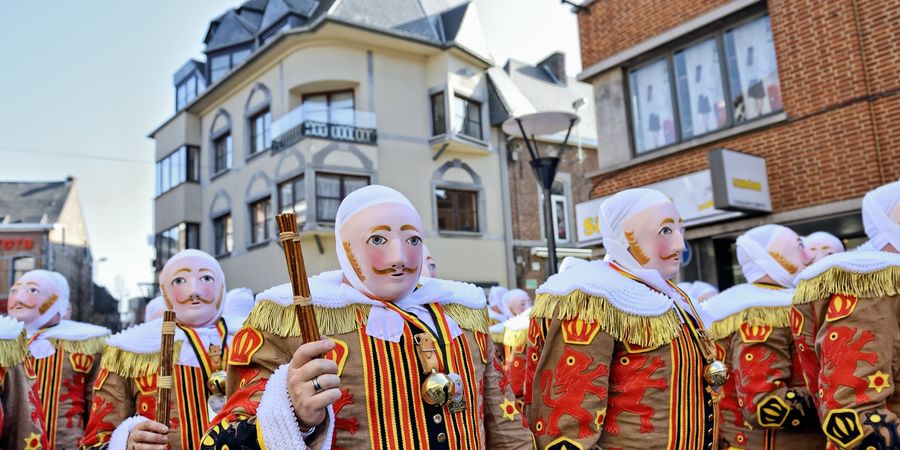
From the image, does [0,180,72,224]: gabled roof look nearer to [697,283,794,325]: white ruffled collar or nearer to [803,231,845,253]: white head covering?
[803,231,845,253]: white head covering

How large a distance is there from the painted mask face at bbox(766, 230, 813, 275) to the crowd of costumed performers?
0.02 metres

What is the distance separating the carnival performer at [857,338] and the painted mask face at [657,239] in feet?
2.65

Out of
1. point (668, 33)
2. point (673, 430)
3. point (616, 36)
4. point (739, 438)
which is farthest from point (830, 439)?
point (616, 36)

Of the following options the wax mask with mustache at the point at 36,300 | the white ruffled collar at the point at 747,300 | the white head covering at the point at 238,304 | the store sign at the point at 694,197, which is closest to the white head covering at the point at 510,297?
the store sign at the point at 694,197

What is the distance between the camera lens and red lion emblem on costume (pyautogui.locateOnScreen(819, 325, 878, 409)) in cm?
326

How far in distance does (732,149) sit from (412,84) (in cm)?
1266

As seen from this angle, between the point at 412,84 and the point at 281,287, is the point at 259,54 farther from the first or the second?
the point at 281,287

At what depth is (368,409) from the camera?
248 centimetres

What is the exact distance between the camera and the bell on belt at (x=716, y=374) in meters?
3.29

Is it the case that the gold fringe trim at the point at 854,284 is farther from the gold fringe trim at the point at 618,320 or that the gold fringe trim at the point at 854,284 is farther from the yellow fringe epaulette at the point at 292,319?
the yellow fringe epaulette at the point at 292,319

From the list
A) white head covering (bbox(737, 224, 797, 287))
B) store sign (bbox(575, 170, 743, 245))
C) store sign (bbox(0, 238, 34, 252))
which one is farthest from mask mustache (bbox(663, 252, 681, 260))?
store sign (bbox(0, 238, 34, 252))

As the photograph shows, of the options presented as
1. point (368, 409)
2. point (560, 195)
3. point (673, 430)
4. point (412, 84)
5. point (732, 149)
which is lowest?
point (673, 430)

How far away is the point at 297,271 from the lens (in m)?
2.04

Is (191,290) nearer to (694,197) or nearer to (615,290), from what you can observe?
(615,290)
